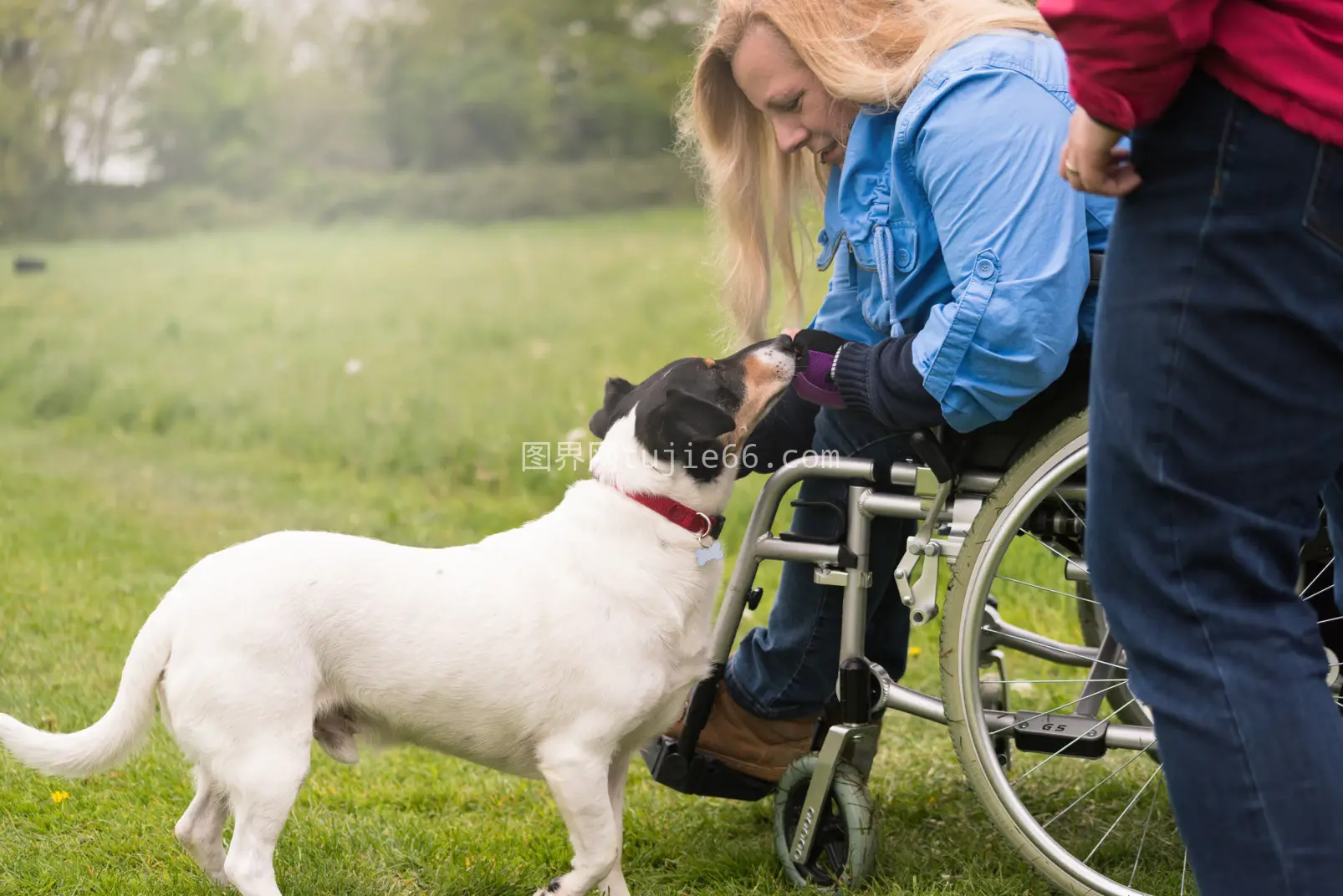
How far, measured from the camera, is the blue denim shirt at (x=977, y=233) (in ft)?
7.34

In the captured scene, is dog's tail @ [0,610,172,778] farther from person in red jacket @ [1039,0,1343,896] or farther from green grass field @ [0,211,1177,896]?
person in red jacket @ [1039,0,1343,896]

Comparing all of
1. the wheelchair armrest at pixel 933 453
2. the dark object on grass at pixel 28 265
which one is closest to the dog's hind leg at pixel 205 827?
the wheelchair armrest at pixel 933 453

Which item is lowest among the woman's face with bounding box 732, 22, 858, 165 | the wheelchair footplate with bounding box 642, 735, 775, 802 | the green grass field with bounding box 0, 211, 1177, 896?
the green grass field with bounding box 0, 211, 1177, 896

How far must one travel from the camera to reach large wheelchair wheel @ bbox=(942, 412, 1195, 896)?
94.4 inches

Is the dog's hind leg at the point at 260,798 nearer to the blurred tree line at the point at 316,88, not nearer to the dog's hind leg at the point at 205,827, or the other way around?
the dog's hind leg at the point at 205,827

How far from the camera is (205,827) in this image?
2631 mm

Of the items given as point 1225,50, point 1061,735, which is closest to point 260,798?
point 1061,735

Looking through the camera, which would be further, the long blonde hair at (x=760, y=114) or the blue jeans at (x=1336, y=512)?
the long blonde hair at (x=760, y=114)

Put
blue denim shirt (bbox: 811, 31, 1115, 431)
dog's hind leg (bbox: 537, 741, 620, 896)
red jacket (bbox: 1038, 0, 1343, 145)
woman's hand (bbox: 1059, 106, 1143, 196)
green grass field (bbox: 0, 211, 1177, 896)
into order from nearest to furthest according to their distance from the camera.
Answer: red jacket (bbox: 1038, 0, 1343, 145) → woman's hand (bbox: 1059, 106, 1143, 196) → blue denim shirt (bbox: 811, 31, 1115, 431) → dog's hind leg (bbox: 537, 741, 620, 896) → green grass field (bbox: 0, 211, 1177, 896)

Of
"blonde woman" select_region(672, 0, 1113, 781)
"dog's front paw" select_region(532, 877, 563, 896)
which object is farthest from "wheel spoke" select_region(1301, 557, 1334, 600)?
"dog's front paw" select_region(532, 877, 563, 896)

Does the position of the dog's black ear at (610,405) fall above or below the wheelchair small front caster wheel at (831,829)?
above

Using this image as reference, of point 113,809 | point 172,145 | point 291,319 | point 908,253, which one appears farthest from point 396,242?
point 908,253

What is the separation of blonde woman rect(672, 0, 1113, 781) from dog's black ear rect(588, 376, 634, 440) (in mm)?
309

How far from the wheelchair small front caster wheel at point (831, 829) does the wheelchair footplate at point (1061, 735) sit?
13.7 inches
